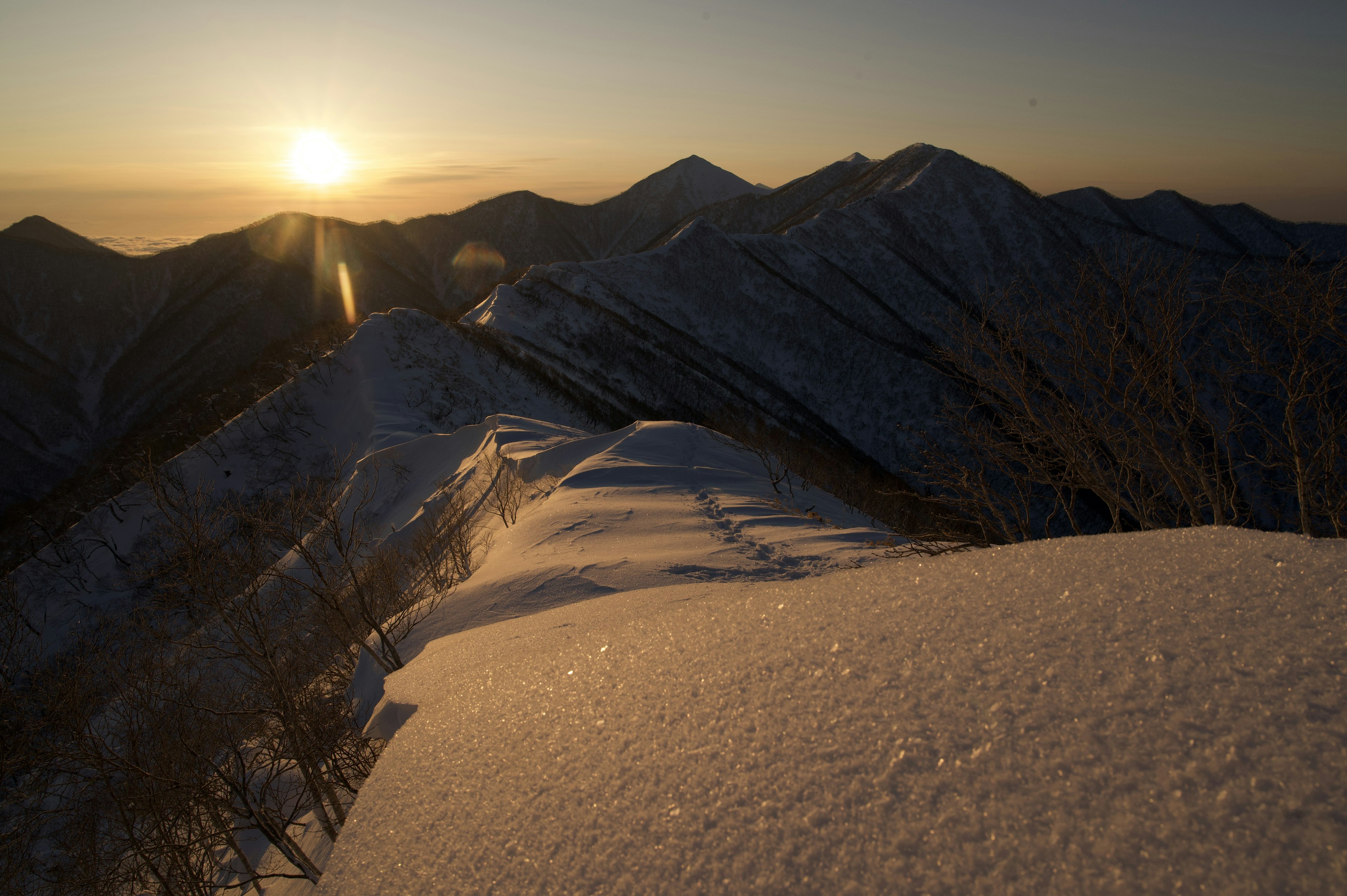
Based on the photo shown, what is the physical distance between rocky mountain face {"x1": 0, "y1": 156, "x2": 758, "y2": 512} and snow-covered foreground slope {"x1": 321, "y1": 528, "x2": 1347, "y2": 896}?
76965 mm

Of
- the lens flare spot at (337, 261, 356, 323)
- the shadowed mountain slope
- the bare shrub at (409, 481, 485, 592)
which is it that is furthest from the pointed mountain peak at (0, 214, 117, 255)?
the bare shrub at (409, 481, 485, 592)

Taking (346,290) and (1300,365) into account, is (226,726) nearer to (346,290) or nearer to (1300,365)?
(1300,365)

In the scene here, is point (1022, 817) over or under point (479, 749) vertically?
over

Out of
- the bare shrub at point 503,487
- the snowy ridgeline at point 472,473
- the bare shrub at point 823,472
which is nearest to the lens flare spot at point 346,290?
the snowy ridgeline at point 472,473

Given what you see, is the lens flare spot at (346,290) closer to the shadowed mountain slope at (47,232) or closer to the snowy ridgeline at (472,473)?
the shadowed mountain slope at (47,232)

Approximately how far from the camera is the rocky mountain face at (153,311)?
74.2m

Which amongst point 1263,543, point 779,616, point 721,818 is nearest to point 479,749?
point 721,818

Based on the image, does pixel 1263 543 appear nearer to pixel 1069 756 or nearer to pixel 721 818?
pixel 1069 756

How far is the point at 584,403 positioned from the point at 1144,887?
103ft

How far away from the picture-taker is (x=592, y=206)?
131 meters

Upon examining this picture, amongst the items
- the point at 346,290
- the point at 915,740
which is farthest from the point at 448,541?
the point at 346,290

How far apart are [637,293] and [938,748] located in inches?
2025

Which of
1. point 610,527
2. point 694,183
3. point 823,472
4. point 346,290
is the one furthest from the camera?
point 694,183

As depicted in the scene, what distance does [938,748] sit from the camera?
1947 mm
